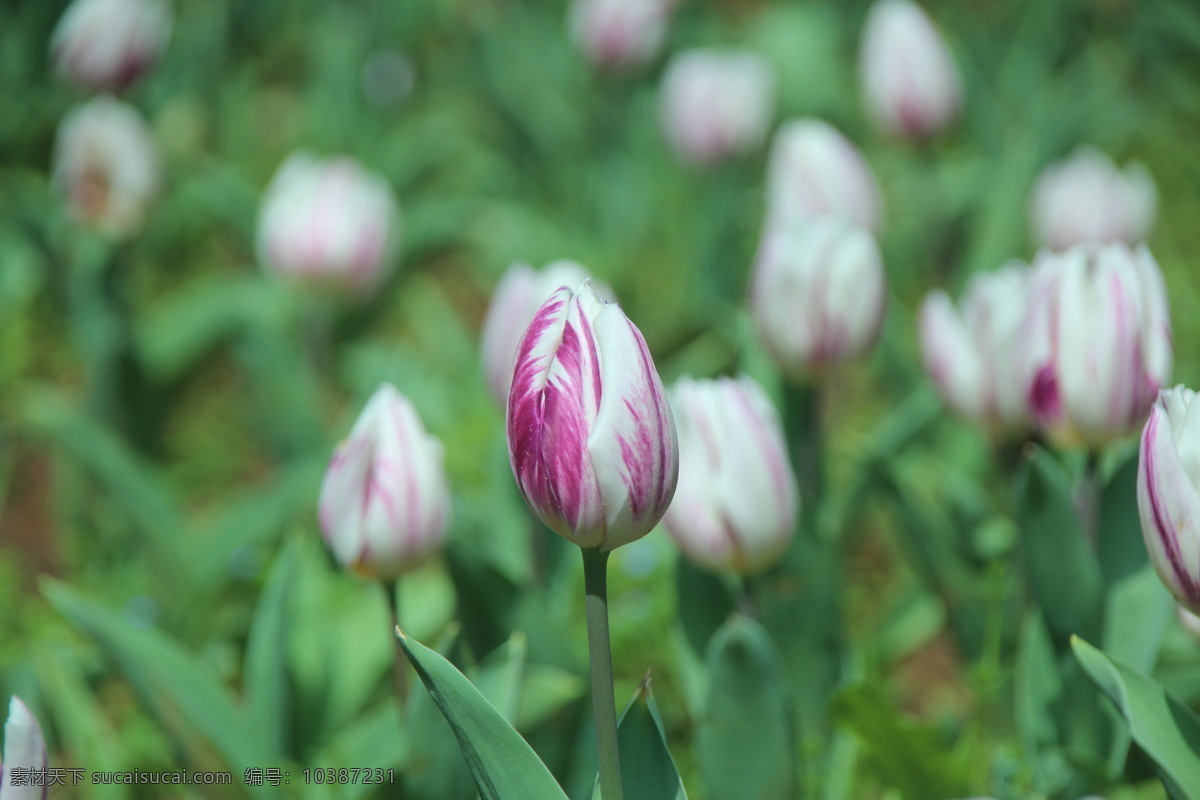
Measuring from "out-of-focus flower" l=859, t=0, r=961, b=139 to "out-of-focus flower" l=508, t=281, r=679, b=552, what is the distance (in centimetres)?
168

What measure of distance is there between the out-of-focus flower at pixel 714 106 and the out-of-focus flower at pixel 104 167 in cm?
124

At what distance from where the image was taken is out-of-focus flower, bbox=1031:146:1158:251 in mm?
2004

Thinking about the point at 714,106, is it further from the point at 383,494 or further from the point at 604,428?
the point at 604,428

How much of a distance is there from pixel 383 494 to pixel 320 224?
1.14 metres

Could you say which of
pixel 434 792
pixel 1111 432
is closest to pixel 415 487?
pixel 434 792

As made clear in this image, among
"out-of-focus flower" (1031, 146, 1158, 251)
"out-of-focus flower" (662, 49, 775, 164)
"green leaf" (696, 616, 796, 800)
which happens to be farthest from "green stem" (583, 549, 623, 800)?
"out-of-focus flower" (662, 49, 775, 164)

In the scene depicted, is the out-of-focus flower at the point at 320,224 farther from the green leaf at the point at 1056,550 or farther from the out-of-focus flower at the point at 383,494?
the green leaf at the point at 1056,550

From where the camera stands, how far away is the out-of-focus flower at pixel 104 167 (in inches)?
80.7

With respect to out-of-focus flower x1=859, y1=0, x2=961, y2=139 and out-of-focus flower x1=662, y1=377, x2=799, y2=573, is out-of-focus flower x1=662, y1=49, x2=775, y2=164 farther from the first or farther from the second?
out-of-focus flower x1=662, y1=377, x2=799, y2=573

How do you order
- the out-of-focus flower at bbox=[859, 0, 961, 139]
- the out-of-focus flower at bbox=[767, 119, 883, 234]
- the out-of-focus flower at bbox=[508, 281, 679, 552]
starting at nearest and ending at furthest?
the out-of-focus flower at bbox=[508, 281, 679, 552] < the out-of-focus flower at bbox=[767, 119, 883, 234] < the out-of-focus flower at bbox=[859, 0, 961, 139]

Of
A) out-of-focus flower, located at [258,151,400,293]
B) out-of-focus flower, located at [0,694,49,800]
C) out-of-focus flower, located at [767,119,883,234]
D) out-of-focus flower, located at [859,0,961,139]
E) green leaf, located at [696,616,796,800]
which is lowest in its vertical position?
green leaf, located at [696,616,796,800]

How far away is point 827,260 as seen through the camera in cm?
137

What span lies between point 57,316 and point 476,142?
152 cm

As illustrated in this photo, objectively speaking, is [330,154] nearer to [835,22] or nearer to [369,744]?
[835,22]
